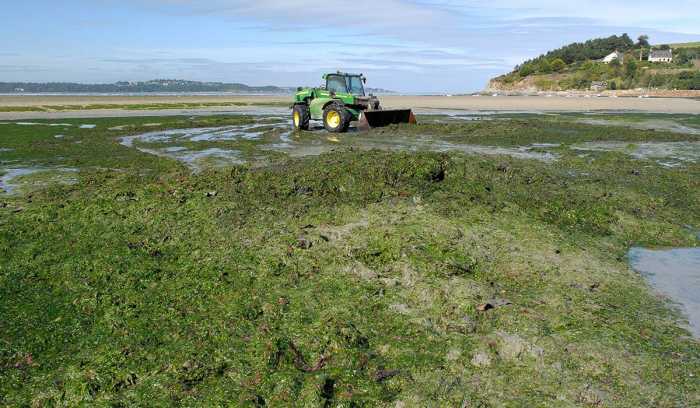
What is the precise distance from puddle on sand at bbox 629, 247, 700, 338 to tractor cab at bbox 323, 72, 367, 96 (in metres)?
15.2

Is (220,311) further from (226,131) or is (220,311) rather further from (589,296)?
(226,131)

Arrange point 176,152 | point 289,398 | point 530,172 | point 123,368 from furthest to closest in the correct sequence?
point 176,152 → point 530,172 → point 123,368 → point 289,398

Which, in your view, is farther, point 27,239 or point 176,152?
point 176,152

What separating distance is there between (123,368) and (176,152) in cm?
1202

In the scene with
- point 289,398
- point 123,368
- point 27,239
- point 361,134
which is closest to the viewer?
point 289,398

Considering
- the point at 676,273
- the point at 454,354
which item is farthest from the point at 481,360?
the point at 676,273

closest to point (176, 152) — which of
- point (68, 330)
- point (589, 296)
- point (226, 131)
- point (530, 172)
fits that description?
point (226, 131)

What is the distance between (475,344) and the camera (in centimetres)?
417

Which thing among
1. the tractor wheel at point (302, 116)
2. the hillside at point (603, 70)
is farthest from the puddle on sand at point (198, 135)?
the hillside at point (603, 70)

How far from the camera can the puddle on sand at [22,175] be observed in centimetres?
1005

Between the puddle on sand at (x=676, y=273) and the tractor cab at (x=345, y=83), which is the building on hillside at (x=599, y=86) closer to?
the tractor cab at (x=345, y=83)

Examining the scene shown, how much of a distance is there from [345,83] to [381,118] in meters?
2.11

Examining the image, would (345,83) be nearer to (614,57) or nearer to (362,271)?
(362,271)

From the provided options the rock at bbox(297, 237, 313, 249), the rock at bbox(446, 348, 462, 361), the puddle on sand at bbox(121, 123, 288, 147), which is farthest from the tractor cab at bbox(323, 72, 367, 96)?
the rock at bbox(446, 348, 462, 361)
